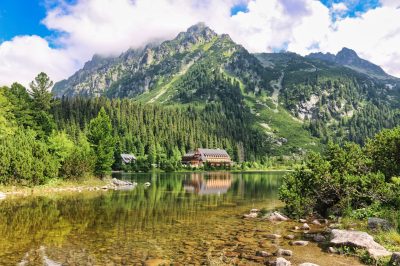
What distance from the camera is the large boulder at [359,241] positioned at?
2103 centimetres

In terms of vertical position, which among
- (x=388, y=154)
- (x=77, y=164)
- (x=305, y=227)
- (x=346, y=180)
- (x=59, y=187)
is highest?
(x=388, y=154)

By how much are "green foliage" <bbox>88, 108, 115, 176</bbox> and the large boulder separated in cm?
6491

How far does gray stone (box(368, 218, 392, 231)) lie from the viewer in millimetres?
27038

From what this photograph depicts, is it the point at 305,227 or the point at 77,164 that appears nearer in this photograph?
the point at 305,227

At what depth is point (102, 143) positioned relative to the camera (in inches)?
3329

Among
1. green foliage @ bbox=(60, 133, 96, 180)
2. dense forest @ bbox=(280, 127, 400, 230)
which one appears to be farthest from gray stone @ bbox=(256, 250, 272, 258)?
green foliage @ bbox=(60, 133, 96, 180)

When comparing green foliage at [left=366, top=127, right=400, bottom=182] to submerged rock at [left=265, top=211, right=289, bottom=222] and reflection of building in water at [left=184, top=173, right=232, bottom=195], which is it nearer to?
submerged rock at [left=265, top=211, right=289, bottom=222]

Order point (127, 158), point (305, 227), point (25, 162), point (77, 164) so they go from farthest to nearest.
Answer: point (127, 158), point (77, 164), point (25, 162), point (305, 227)

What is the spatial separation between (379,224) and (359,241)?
19.6 ft

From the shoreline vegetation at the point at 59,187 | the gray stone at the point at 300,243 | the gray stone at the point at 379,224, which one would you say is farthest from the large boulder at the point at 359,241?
the shoreline vegetation at the point at 59,187

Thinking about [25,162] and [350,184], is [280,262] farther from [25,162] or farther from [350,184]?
[25,162]

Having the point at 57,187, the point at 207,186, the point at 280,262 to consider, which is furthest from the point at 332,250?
the point at 207,186

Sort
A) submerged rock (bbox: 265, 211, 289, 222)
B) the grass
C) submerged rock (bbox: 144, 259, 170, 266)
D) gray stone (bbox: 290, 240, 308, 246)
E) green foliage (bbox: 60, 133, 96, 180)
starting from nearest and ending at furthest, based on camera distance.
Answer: submerged rock (bbox: 144, 259, 170, 266), gray stone (bbox: 290, 240, 308, 246), submerged rock (bbox: 265, 211, 289, 222), the grass, green foliage (bbox: 60, 133, 96, 180)

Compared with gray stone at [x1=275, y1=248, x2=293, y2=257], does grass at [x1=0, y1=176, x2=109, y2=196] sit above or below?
above
